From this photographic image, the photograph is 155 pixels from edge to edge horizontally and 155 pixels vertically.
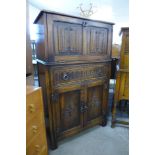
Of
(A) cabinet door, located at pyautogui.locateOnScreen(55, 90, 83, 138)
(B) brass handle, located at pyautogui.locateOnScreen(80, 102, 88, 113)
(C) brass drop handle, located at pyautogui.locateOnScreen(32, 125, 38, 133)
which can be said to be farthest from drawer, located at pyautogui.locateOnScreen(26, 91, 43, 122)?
(B) brass handle, located at pyautogui.locateOnScreen(80, 102, 88, 113)

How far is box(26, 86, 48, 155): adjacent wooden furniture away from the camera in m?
0.97

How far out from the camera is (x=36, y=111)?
3.51 feet

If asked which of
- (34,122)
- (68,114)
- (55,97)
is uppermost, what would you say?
(55,97)

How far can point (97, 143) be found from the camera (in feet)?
5.39

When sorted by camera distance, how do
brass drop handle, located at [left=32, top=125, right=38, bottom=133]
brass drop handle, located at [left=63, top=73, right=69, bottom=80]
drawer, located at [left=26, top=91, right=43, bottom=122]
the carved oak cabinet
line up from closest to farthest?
drawer, located at [left=26, top=91, right=43, bottom=122]
brass drop handle, located at [left=32, top=125, right=38, bottom=133]
the carved oak cabinet
brass drop handle, located at [left=63, top=73, right=69, bottom=80]

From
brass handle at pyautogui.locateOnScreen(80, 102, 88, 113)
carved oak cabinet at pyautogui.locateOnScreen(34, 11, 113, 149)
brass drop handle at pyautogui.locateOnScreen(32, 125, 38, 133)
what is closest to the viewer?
brass drop handle at pyautogui.locateOnScreen(32, 125, 38, 133)

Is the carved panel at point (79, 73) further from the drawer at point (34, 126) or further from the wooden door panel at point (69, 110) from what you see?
the drawer at point (34, 126)

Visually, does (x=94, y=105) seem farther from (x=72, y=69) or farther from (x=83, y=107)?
(x=72, y=69)

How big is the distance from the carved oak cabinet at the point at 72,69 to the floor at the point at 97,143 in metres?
0.15

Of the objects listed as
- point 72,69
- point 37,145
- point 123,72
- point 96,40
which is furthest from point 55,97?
point 123,72

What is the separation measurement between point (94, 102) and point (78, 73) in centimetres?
50

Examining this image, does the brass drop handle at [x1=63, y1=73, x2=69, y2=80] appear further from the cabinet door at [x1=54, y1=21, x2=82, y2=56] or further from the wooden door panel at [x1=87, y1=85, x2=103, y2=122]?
the wooden door panel at [x1=87, y1=85, x2=103, y2=122]
